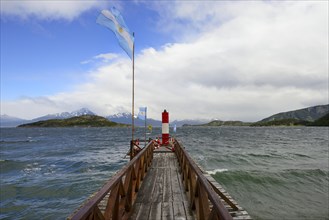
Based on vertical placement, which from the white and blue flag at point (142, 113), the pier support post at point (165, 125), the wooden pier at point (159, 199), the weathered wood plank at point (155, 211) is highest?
the white and blue flag at point (142, 113)

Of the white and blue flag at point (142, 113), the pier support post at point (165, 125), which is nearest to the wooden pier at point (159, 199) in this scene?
the pier support post at point (165, 125)

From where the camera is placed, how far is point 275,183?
778 inches

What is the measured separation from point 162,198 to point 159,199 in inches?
4.7

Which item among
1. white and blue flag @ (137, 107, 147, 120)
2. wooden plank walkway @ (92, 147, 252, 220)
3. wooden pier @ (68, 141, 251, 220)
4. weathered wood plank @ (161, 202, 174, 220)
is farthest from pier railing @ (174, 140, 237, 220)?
white and blue flag @ (137, 107, 147, 120)

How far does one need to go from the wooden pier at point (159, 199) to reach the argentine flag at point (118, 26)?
5.88 meters

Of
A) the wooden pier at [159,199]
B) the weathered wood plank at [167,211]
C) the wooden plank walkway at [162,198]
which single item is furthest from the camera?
the wooden plank walkway at [162,198]

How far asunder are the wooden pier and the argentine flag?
5.88 m

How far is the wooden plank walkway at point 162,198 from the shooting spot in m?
6.54

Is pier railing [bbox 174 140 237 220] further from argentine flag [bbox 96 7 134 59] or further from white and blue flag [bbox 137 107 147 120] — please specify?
white and blue flag [bbox 137 107 147 120]

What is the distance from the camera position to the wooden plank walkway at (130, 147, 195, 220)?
654 centimetres

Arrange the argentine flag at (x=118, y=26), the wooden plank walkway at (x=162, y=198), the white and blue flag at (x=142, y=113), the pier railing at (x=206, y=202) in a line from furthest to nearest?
the white and blue flag at (x=142, y=113) < the argentine flag at (x=118, y=26) < the wooden plank walkway at (x=162, y=198) < the pier railing at (x=206, y=202)

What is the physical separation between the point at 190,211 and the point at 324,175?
799 inches

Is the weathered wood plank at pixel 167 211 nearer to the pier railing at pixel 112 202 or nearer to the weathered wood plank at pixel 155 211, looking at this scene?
the weathered wood plank at pixel 155 211

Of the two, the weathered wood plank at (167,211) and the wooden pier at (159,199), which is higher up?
the wooden pier at (159,199)
